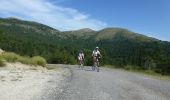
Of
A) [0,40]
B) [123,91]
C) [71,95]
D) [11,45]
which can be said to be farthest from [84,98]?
[11,45]

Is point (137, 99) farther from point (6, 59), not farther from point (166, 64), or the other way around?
point (166, 64)

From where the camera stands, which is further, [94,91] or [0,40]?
[0,40]

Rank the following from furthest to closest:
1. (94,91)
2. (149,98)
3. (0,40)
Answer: (0,40) < (94,91) < (149,98)

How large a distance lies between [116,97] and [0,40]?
10078 cm

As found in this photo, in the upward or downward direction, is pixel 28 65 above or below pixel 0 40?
below

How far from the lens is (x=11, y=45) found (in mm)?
134125

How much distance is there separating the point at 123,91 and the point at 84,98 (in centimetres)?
324

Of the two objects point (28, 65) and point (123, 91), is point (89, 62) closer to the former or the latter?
point (28, 65)

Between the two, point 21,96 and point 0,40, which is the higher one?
point 0,40

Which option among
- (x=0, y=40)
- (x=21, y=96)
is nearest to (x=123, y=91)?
(x=21, y=96)

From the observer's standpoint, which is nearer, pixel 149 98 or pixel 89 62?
pixel 149 98

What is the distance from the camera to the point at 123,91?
17234 millimetres

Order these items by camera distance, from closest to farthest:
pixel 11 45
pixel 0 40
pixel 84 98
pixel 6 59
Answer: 1. pixel 84 98
2. pixel 6 59
3. pixel 0 40
4. pixel 11 45

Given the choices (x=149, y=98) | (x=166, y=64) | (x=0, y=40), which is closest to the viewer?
(x=149, y=98)
